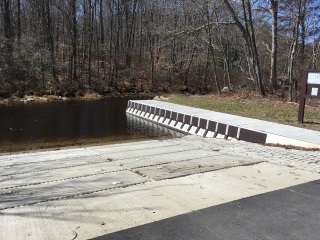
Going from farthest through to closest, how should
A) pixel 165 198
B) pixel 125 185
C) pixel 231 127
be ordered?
pixel 231 127
pixel 125 185
pixel 165 198

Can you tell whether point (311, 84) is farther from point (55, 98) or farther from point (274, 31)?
point (55, 98)

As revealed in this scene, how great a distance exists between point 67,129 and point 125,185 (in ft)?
37.5

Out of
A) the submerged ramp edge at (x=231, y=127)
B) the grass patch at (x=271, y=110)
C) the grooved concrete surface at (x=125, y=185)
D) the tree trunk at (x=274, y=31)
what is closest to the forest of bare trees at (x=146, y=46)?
the tree trunk at (x=274, y=31)

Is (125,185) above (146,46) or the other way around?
the other way around

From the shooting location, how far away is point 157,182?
16.6 feet

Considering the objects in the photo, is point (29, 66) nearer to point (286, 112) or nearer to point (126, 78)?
point (126, 78)

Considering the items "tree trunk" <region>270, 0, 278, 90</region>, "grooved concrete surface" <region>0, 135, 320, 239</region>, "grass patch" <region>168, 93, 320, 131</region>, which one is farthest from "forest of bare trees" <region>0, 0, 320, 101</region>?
"grooved concrete surface" <region>0, 135, 320, 239</region>

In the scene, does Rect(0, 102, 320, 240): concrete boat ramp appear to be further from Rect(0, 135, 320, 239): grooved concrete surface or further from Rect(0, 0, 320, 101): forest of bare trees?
Rect(0, 0, 320, 101): forest of bare trees

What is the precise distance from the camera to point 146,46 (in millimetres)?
50969

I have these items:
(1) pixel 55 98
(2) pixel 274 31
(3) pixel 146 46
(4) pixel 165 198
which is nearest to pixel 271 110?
(2) pixel 274 31

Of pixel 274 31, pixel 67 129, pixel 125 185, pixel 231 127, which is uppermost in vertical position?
pixel 274 31

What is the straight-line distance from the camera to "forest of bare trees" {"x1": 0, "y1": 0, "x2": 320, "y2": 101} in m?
23.8

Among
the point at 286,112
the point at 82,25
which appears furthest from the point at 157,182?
the point at 82,25

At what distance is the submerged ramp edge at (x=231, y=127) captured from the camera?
8711 millimetres
